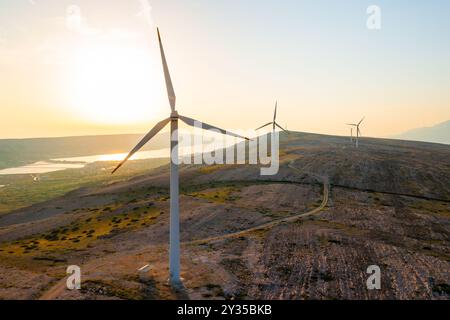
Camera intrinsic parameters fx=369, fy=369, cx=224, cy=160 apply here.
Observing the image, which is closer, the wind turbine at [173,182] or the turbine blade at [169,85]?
the wind turbine at [173,182]

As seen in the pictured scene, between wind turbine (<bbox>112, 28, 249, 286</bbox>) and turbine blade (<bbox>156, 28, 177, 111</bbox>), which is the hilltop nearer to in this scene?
wind turbine (<bbox>112, 28, 249, 286</bbox>)

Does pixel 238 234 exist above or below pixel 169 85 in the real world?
below

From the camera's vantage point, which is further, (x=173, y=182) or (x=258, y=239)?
(x=258, y=239)

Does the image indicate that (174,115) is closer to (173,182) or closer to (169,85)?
(169,85)

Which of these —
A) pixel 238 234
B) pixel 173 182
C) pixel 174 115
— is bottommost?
pixel 238 234

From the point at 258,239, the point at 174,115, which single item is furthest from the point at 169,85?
the point at 258,239

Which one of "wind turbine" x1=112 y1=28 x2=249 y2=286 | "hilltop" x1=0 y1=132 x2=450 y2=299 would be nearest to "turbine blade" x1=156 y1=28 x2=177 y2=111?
"wind turbine" x1=112 y1=28 x2=249 y2=286

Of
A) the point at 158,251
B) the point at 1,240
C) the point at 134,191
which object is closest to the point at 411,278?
the point at 158,251

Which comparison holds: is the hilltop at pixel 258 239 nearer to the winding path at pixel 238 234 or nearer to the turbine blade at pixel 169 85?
the winding path at pixel 238 234

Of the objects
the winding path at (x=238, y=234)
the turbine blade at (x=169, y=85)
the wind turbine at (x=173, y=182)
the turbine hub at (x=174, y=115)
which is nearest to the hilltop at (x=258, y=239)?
the winding path at (x=238, y=234)
